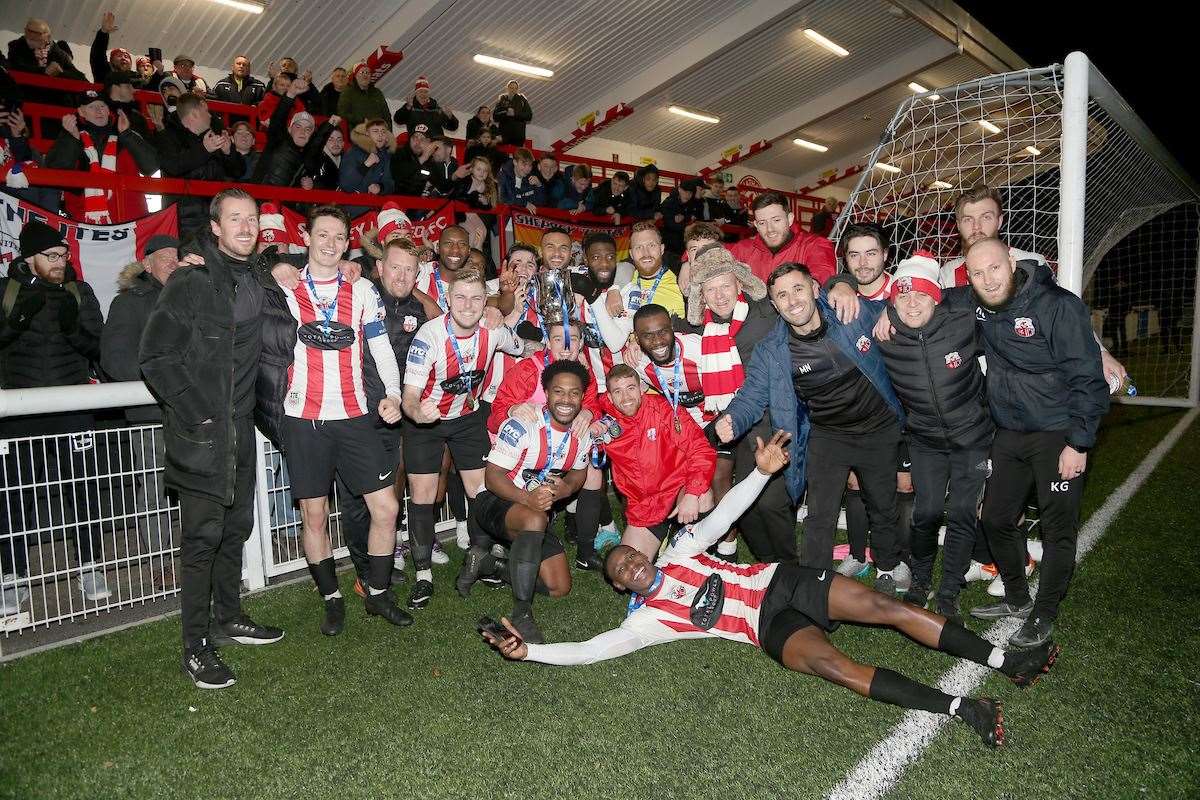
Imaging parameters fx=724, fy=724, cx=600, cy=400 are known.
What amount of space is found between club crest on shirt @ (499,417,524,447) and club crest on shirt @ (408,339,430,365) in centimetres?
67

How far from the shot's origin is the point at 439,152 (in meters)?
8.80

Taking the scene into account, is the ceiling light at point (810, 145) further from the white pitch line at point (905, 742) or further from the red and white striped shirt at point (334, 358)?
the white pitch line at point (905, 742)

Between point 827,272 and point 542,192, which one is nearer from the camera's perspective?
point 827,272

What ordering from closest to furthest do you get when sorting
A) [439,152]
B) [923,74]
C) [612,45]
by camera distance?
[439,152]
[612,45]
[923,74]

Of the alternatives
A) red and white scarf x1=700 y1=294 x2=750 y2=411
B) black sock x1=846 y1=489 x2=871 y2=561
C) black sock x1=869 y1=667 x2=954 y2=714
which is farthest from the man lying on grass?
black sock x1=846 y1=489 x2=871 y2=561

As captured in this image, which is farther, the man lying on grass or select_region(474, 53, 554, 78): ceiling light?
select_region(474, 53, 554, 78): ceiling light

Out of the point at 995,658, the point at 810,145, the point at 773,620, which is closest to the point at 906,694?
the point at 995,658

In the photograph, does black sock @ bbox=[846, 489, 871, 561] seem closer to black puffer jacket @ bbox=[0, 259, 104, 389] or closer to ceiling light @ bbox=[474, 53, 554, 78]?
black puffer jacket @ bbox=[0, 259, 104, 389]

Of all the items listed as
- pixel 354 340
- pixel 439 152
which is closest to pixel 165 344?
pixel 354 340

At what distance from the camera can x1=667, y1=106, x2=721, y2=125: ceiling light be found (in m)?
17.1

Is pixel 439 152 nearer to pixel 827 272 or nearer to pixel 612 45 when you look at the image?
pixel 827 272

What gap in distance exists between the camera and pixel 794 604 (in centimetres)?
347

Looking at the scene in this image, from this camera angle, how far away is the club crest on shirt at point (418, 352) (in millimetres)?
4555

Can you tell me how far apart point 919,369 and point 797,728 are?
1.99 metres
